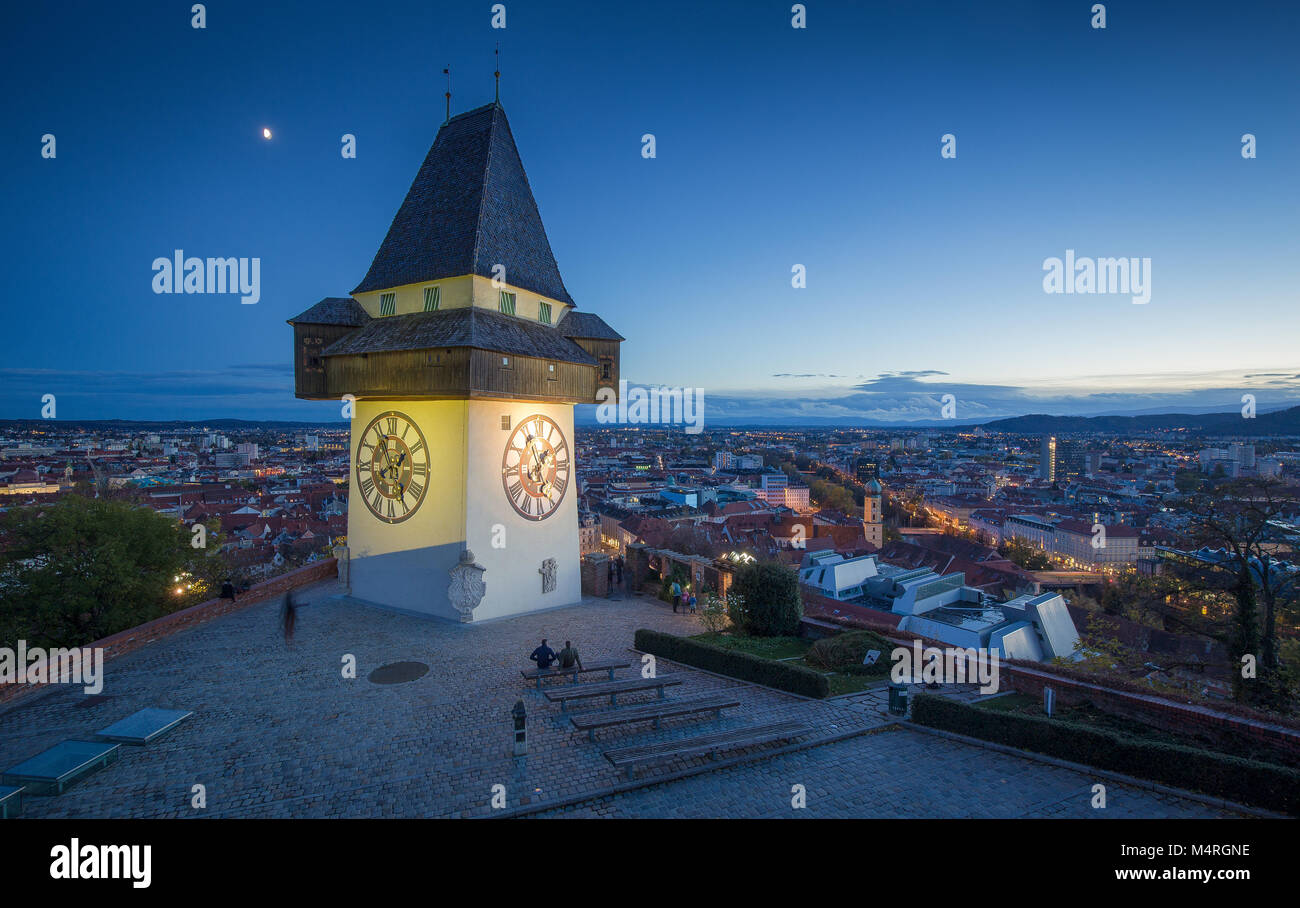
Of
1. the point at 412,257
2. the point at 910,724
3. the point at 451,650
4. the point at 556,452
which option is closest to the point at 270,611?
the point at 451,650

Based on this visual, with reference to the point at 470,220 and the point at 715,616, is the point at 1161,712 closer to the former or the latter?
the point at 715,616

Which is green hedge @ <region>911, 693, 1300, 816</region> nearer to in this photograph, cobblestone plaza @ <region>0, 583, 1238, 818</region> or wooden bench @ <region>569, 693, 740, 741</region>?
cobblestone plaza @ <region>0, 583, 1238, 818</region>

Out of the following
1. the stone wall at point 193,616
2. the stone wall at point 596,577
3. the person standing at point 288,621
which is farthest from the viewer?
the stone wall at point 596,577

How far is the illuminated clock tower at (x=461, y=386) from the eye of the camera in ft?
50.8

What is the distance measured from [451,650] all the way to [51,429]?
312ft

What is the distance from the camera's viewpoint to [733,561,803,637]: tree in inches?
584

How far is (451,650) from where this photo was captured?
13711 mm

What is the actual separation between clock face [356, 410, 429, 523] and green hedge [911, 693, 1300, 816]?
42.9ft

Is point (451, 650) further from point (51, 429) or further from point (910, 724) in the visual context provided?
point (51, 429)

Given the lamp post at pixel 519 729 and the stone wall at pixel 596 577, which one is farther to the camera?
the stone wall at pixel 596 577

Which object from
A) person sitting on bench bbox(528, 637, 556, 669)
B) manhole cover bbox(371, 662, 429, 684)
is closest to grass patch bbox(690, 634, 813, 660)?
person sitting on bench bbox(528, 637, 556, 669)

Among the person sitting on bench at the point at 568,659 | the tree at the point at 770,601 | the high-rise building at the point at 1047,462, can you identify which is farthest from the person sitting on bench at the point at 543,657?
the high-rise building at the point at 1047,462

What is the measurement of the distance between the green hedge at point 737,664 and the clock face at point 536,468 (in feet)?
17.1

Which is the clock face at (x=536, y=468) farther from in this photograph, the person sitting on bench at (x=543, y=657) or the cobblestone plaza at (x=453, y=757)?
the person sitting on bench at (x=543, y=657)
